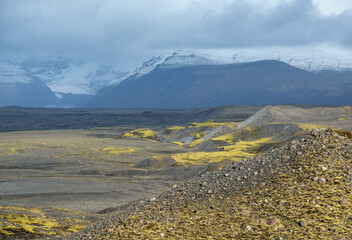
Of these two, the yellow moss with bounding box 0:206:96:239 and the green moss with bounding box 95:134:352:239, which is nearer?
the green moss with bounding box 95:134:352:239

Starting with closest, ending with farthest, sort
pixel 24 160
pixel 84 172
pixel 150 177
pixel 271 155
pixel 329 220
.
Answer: pixel 329 220, pixel 271 155, pixel 150 177, pixel 84 172, pixel 24 160

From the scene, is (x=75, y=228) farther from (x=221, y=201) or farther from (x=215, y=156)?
(x=215, y=156)

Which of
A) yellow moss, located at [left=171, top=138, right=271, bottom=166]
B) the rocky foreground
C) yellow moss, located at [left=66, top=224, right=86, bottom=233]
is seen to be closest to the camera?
the rocky foreground

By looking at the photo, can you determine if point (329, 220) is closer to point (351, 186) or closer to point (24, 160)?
point (351, 186)

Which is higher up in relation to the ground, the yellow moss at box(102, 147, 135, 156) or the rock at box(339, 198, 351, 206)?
the rock at box(339, 198, 351, 206)

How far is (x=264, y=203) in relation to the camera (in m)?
12.3

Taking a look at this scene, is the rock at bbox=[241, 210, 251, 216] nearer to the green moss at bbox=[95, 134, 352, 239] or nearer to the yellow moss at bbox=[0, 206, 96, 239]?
the green moss at bbox=[95, 134, 352, 239]

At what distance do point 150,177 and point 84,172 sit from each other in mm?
10547

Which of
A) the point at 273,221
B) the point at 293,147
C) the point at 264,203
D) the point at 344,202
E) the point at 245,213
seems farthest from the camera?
the point at 293,147

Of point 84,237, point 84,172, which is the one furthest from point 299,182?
point 84,172

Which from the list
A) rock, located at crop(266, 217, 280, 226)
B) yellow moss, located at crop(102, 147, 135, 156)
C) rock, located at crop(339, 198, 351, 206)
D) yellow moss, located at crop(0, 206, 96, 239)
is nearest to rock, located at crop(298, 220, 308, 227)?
rock, located at crop(266, 217, 280, 226)

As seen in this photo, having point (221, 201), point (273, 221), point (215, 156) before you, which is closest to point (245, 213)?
point (273, 221)

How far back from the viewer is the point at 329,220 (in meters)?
11.2

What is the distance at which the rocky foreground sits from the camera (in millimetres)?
11305
